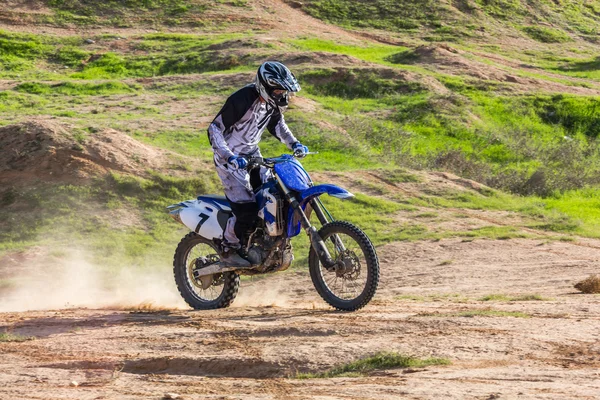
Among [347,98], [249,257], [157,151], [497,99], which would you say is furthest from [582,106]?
[249,257]

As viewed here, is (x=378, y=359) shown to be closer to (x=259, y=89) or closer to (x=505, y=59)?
(x=259, y=89)

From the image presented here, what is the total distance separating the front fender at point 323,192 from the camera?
7.71 m

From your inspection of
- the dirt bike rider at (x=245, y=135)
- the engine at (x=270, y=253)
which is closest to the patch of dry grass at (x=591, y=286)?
the engine at (x=270, y=253)

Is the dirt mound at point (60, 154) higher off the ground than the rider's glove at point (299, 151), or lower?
lower

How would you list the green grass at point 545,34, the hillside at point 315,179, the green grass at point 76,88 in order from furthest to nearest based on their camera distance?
the green grass at point 545,34, the green grass at point 76,88, the hillside at point 315,179

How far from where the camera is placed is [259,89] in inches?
323

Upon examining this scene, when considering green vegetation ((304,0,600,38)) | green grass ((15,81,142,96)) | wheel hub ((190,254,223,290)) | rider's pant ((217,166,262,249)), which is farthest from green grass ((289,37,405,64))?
rider's pant ((217,166,262,249))

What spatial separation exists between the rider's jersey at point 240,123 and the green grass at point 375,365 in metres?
2.86

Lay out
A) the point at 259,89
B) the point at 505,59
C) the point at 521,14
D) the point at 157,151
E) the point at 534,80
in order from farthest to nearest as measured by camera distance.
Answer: the point at 521,14, the point at 505,59, the point at 534,80, the point at 157,151, the point at 259,89

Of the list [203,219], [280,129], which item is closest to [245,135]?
[280,129]

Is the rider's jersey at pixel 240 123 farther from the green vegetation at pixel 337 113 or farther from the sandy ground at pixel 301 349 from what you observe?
the green vegetation at pixel 337 113

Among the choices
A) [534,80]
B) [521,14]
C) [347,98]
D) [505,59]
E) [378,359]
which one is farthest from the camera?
[521,14]

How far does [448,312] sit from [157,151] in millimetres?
9357

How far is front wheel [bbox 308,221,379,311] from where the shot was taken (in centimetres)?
→ 768
